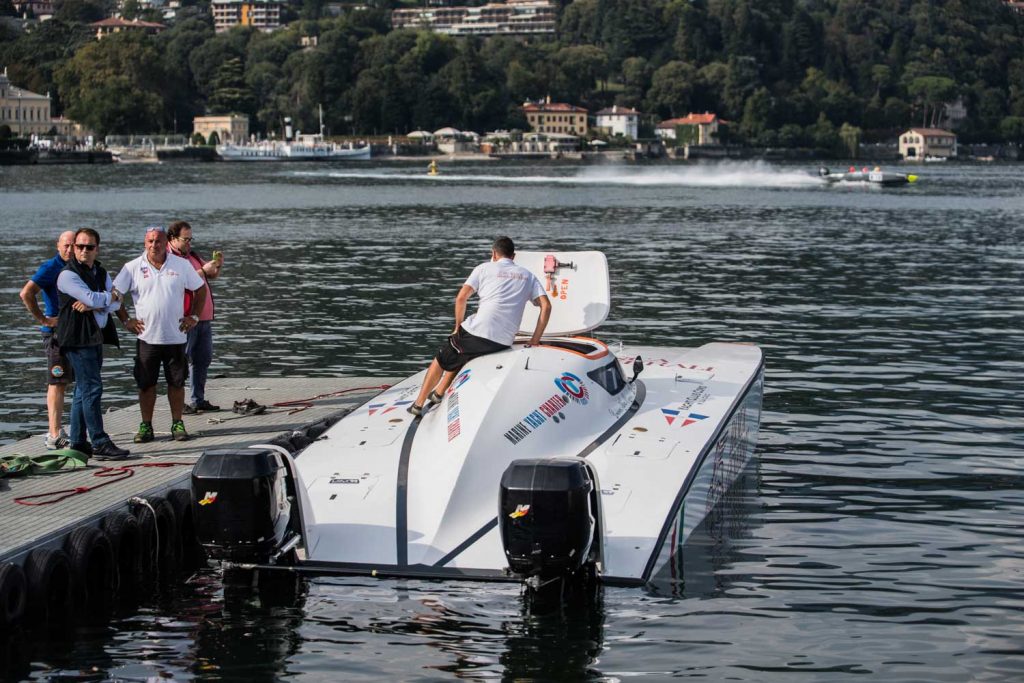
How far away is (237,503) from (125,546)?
133 centimetres

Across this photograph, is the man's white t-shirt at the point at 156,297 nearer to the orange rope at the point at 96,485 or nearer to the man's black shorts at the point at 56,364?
the man's black shorts at the point at 56,364

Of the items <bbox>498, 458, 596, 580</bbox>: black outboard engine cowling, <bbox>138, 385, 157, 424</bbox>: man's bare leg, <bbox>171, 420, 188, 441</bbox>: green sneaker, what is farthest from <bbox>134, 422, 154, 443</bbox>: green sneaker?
<bbox>498, 458, 596, 580</bbox>: black outboard engine cowling

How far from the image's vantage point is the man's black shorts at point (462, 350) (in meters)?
13.4

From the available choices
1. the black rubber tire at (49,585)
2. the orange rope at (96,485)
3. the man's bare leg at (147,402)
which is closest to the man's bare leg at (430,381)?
the orange rope at (96,485)

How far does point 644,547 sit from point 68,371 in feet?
18.2

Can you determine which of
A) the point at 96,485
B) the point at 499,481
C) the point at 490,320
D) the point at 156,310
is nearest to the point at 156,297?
the point at 156,310

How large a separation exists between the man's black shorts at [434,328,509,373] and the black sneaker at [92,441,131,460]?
2905 millimetres

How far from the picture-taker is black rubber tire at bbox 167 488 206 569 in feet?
40.1

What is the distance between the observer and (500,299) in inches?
535

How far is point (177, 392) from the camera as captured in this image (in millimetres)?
13992

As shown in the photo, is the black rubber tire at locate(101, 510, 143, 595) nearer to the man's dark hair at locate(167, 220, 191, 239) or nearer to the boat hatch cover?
the man's dark hair at locate(167, 220, 191, 239)

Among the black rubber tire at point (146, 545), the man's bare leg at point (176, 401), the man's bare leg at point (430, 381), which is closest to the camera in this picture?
the black rubber tire at point (146, 545)

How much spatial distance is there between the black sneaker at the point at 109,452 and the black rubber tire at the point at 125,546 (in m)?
1.86

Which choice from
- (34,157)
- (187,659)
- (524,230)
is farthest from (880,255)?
(34,157)
